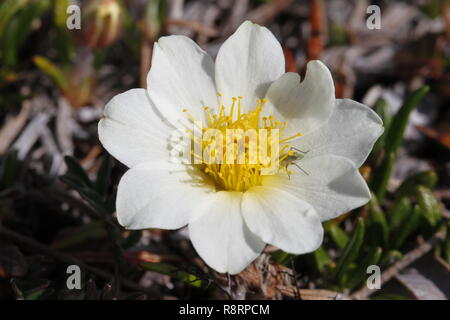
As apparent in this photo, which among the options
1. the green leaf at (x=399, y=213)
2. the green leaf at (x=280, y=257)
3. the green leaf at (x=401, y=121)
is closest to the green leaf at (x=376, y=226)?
the green leaf at (x=399, y=213)

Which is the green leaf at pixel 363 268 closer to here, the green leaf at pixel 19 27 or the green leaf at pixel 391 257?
the green leaf at pixel 391 257

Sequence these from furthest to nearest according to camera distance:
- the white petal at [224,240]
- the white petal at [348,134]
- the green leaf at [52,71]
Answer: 1. the green leaf at [52,71]
2. the white petal at [348,134]
3. the white petal at [224,240]

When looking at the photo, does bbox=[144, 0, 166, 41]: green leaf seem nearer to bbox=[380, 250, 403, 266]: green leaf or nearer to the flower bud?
the flower bud

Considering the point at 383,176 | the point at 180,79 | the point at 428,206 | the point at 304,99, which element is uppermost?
the point at 180,79

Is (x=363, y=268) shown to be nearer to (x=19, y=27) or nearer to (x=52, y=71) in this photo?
(x=52, y=71)

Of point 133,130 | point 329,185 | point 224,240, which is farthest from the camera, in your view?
point 133,130

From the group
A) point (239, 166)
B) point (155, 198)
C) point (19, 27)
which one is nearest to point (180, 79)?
point (239, 166)
